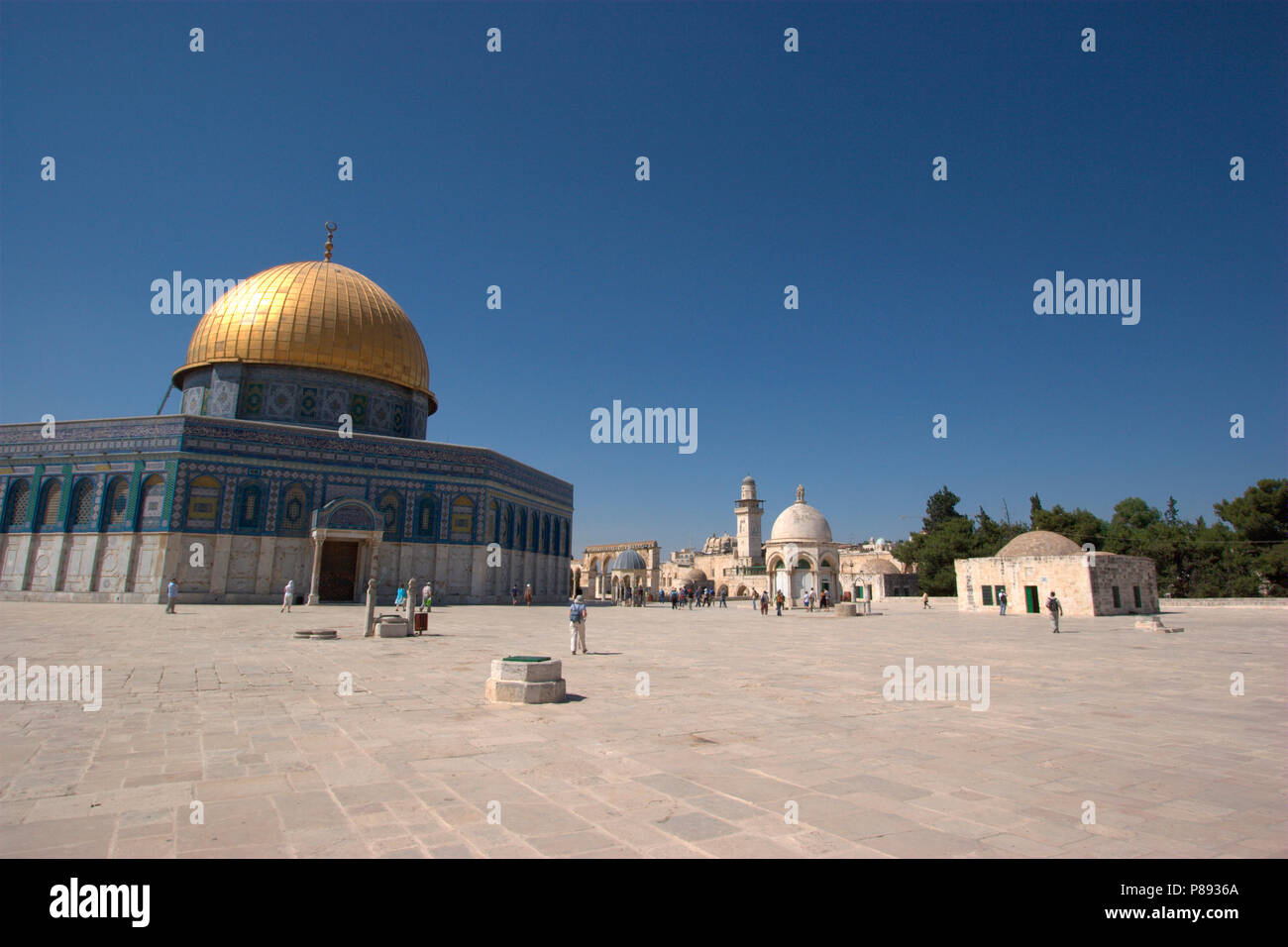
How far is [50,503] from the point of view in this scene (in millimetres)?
26719

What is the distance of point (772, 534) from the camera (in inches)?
2338

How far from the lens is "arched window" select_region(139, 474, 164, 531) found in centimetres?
2589

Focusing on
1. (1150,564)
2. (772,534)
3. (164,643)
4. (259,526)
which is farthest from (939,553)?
(164,643)

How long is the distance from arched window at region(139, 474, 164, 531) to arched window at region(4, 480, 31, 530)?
184 inches

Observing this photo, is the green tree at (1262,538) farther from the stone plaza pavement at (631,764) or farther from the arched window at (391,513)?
the arched window at (391,513)

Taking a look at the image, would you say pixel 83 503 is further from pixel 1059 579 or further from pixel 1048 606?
pixel 1059 579

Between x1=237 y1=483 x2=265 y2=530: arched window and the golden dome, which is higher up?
the golden dome

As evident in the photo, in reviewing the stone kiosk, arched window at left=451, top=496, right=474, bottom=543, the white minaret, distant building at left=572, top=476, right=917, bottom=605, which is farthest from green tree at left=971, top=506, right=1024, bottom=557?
the stone kiosk

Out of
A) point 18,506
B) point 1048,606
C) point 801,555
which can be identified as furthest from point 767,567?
point 18,506

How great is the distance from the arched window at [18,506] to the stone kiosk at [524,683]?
95.1 ft

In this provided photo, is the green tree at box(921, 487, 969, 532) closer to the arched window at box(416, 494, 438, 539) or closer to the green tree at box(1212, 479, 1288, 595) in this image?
the green tree at box(1212, 479, 1288, 595)

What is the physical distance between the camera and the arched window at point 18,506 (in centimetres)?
2666
